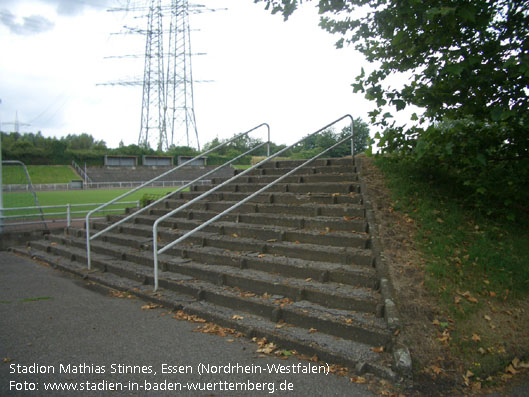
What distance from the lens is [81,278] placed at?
7.38 m

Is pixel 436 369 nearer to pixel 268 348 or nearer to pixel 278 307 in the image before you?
pixel 268 348

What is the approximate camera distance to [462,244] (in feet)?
16.8

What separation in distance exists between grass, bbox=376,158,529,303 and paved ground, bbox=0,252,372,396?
202 cm

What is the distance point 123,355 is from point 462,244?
420cm

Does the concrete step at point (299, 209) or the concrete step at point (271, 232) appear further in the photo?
the concrete step at point (299, 209)

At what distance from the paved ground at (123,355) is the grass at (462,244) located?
2.02 meters

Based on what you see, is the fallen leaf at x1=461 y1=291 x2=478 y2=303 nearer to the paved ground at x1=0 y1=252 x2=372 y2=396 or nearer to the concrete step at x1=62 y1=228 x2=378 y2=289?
the concrete step at x1=62 y1=228 x2=378 y2=289

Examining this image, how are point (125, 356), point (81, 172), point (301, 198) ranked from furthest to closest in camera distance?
point (81, 172)
point (301, 198)
point (125, 356)

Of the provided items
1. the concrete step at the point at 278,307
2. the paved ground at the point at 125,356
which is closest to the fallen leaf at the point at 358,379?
the paved ground at the point at 125,356

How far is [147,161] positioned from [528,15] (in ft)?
185

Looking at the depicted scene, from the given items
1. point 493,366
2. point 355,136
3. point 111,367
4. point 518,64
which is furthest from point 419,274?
point 355,136

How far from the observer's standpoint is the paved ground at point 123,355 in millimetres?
3422

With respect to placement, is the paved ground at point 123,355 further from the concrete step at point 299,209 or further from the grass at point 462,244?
the concrete step at point 299,209

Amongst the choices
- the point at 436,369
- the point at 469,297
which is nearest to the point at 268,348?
the point at 436,369
